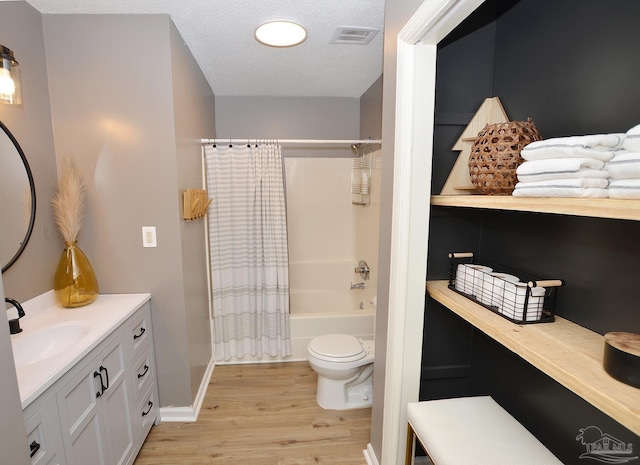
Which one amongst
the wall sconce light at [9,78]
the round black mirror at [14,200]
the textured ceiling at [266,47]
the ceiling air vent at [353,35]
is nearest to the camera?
the wall sconce light at [9,78]

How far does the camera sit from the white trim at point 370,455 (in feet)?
5.39

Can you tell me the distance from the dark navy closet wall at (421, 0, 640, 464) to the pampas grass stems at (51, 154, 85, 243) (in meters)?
1.84

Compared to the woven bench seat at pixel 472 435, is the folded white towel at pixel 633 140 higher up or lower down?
higher up

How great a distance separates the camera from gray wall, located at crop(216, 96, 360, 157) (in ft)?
10.00

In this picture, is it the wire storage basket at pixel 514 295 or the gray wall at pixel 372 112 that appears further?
the gray wall at pixel 372 112

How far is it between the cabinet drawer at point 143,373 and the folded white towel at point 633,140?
213 cm

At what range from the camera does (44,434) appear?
1.02 metres

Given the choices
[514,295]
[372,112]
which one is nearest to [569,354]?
[514,295]

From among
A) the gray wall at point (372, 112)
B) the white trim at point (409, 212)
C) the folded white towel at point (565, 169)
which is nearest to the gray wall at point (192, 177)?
the white trim at point (409, 212)

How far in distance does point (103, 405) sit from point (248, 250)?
1.46 metres

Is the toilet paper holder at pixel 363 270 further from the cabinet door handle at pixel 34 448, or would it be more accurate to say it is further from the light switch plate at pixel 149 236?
the cabinet door handle at pixel 34 448

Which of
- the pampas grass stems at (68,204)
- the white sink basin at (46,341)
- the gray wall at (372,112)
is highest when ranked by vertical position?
the gray wall at (372,112)

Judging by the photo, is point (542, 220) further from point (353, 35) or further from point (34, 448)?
point (34, 448)

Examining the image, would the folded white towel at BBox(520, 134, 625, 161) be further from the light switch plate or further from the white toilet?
the light switch plate
